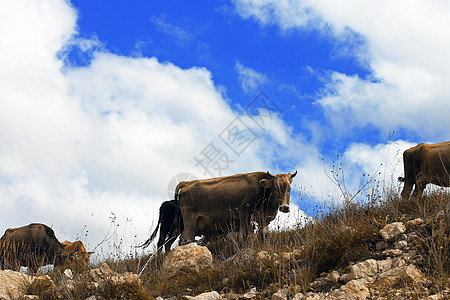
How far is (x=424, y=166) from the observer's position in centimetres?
1312

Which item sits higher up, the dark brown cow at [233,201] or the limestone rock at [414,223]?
the dark brown cow at [233,201]

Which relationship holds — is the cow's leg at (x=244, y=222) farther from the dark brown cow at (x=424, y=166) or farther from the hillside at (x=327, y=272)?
the dark brown cow at (x=424, y=166)

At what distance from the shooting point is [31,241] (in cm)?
1549

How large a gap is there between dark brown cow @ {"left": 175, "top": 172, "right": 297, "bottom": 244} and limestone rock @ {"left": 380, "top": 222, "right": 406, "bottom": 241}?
405 cm

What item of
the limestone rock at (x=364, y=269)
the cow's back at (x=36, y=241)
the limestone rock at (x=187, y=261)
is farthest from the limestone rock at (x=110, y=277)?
the cow's back at (x=36, y=241)

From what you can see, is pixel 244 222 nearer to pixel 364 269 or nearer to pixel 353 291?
pixel 364 269

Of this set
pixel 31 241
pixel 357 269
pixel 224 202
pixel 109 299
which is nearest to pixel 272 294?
pixel 357 269

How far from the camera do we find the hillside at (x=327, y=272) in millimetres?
6211

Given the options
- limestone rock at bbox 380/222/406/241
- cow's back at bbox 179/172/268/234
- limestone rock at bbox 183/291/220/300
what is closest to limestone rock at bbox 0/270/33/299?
limestone rock at bbox 183/291/220/300

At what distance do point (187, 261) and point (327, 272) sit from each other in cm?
263

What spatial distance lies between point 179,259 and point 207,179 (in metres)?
5.10

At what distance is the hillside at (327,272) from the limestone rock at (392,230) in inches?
0.6

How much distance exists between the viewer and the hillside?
6.21 m

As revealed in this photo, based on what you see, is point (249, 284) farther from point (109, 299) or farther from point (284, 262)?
point (109, 299)
